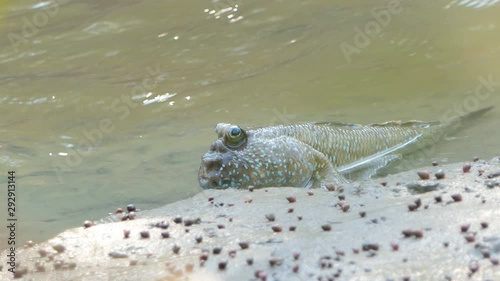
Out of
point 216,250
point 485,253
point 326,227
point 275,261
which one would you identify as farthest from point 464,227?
point 216,250

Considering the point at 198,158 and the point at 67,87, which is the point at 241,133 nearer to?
the point at 198,158

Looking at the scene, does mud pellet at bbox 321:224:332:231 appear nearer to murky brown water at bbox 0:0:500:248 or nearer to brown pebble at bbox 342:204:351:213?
brown pebble at bbox 342:204:351:213

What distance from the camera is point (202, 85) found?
8.05m

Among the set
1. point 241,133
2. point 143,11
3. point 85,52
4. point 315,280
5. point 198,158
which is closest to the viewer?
point 315,280

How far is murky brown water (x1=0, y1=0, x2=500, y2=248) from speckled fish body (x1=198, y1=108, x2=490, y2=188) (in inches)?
15.4

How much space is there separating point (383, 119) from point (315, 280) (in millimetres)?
3757

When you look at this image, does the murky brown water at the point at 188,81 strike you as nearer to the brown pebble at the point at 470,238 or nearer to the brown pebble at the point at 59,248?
the brown pebble at the point at 59,248

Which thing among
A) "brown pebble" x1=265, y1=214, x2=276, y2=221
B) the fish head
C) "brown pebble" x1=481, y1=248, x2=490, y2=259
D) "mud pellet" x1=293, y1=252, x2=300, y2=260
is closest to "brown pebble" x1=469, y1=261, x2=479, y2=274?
"brown pebble" x1=481, y1=248, x2=490, y2=259

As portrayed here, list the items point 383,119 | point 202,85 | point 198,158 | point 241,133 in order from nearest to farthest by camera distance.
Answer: point 241,133, point 198,158, point 383,119, point 202,85

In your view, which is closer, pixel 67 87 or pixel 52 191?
pixel 52 191

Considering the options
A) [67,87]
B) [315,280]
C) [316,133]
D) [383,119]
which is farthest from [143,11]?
[315,280]

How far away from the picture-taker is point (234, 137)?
4.98m

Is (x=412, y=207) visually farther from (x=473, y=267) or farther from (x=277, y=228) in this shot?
(x=473, y=267)

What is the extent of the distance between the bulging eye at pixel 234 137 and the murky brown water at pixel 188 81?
487 millimetres
